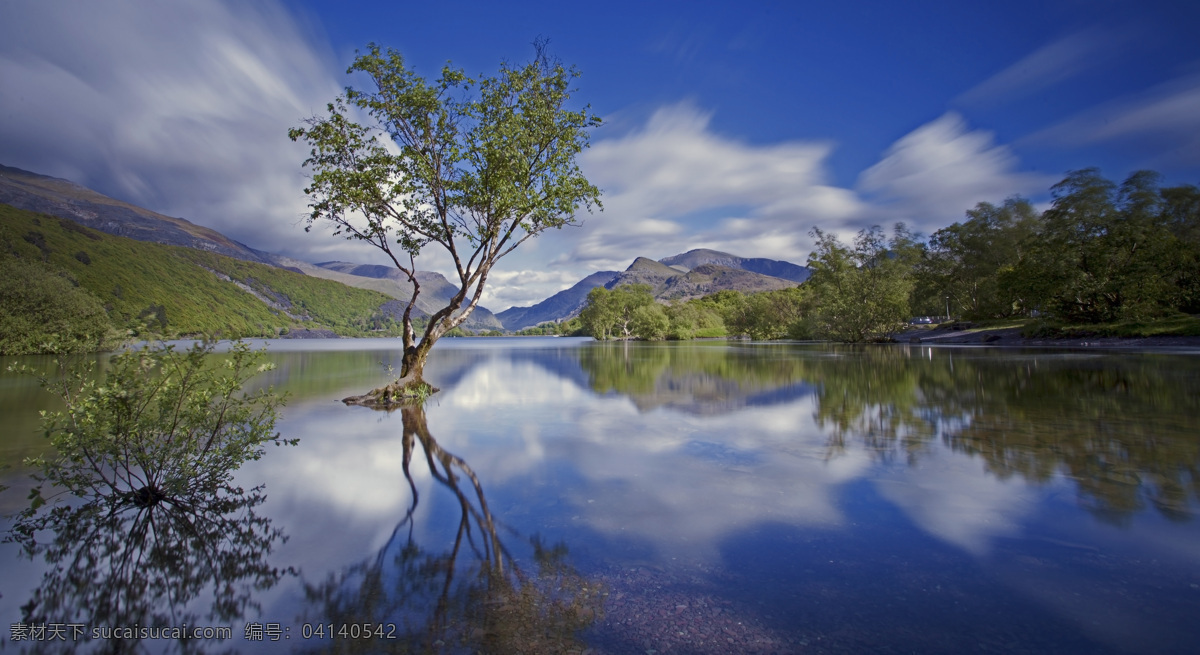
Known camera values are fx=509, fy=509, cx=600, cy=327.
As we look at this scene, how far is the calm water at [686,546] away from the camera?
351 cm

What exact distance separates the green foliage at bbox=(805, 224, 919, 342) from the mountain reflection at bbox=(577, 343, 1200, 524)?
1601 inches

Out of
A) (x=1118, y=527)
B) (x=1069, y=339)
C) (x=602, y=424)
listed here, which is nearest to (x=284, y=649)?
(x=1118, y=527)

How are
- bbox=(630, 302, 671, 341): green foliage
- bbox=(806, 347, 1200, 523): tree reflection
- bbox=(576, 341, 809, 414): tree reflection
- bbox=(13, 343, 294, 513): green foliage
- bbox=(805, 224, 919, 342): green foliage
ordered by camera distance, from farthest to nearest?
bbox=(630, 302, 671, 341): green foliage
bbox=(805, 224, 919, 342): green foliage
bbox=(576, 341, 809, 414): tree reflection
bbox=(806, 347, 1200, 523): tree reflection
bbox=(13, 343, 294, 513): green foliage

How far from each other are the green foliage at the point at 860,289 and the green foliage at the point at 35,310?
75116mm

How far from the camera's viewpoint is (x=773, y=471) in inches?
303

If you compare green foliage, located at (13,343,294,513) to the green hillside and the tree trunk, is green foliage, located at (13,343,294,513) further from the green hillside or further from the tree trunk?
the green hillside

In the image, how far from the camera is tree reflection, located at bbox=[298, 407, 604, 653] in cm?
339

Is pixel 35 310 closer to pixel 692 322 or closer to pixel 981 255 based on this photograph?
pixel 692 322

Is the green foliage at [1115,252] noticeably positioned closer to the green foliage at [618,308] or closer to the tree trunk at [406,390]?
the tree trunk at [406,390]

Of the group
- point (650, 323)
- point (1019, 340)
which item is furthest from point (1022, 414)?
point (650, 323)

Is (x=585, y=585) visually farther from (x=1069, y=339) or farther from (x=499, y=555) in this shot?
(x=1069, y=339)

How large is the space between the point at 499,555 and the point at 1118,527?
6.21 meters

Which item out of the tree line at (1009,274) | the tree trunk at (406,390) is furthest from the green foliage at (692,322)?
the tree trunk at (406,390)

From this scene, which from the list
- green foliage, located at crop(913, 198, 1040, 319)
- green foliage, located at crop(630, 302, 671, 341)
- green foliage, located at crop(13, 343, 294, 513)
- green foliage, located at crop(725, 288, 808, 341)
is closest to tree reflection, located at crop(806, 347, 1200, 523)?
green foliage, located at crop(13, 343, 294, 513)
